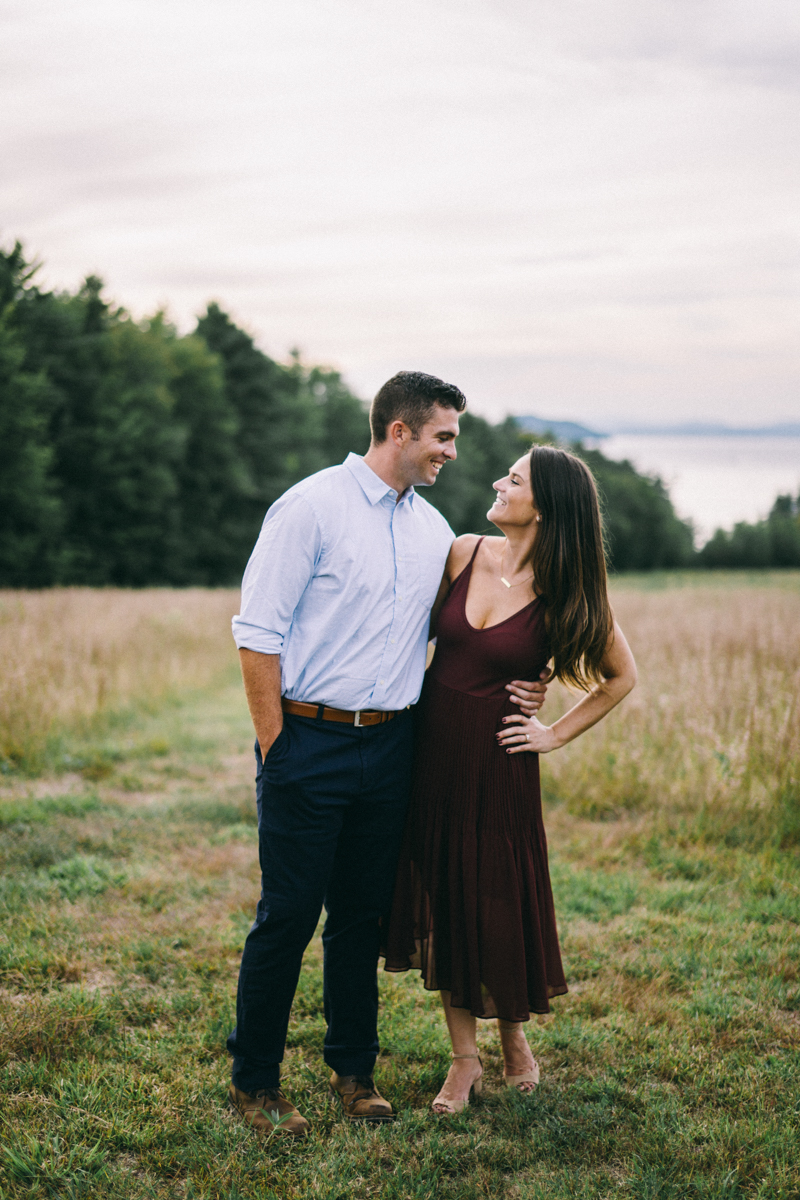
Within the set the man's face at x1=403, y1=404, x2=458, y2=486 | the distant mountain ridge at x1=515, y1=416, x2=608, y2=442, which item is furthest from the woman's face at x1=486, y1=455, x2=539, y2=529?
the distant mountain ridge at x1=515, y1=416, x2=608, y2=442

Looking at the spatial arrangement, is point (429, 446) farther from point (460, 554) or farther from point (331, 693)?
point (331, 693)

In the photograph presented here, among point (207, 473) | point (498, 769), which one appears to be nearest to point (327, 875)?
point (498, 769)

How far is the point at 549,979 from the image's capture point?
3008 mm

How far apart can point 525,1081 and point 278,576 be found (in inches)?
79.6

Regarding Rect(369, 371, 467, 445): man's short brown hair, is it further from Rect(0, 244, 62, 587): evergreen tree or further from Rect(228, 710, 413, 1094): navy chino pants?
Rect(0, 244, 62, 587): evergreen tree

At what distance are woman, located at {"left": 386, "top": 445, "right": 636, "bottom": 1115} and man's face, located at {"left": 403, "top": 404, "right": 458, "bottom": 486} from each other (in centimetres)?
29

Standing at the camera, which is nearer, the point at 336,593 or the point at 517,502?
the point at 336,593

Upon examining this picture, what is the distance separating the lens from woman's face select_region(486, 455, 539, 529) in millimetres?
3025

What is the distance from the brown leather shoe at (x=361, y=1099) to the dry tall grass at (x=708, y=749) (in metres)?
3.08

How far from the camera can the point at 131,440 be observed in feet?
111

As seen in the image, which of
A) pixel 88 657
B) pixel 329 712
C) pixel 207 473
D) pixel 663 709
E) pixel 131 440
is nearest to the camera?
pixel 329 712

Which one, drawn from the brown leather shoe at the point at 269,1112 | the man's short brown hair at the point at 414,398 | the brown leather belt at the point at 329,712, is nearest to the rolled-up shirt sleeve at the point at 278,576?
the brown leather belt at the point at 329,712

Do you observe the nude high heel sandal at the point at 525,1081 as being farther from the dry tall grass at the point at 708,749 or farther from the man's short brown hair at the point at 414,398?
the dry tall grass at the point at 708,749

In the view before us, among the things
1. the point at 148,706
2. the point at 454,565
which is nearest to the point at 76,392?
the point at 148,706
